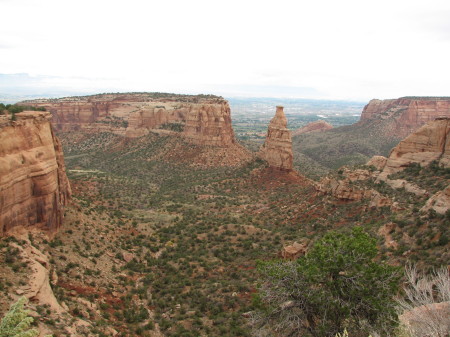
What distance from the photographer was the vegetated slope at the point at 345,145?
92200mm

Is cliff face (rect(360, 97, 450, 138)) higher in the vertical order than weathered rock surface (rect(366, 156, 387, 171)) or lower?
higher

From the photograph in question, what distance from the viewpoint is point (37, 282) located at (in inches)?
602

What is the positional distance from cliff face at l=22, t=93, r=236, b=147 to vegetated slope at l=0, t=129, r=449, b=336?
73.4ft

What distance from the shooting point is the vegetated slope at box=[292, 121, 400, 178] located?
302 feet

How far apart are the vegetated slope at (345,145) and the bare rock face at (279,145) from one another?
1162 inches

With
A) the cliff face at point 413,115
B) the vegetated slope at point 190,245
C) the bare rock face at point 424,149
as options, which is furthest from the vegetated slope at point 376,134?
the bare rock face at point 424,149

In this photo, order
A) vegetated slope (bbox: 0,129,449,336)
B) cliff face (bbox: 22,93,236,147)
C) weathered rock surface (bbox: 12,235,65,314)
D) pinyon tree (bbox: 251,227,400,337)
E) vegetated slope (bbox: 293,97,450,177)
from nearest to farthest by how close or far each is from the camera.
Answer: pinyon tree (bbox: 251,227,400,337) < weathered rock surface (bbox: 12,235,65,314) < vegetated slope (bbox: 0,129,449,336) < cliff face (bbox: 22,93,236,147) < vegetated slope (bbox: 293,97,450,177)

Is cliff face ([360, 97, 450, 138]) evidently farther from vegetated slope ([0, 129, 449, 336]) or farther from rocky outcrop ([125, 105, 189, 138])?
vegetated slope ([0, 129, 449, 336])

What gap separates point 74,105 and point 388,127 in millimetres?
93487

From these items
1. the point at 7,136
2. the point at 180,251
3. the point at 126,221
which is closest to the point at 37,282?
the point at 7,136

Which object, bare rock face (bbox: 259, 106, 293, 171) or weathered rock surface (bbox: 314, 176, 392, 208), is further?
bare rock face (bbox: 259, 106, 293, 171)

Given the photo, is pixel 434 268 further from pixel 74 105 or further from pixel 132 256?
pixel 74 105

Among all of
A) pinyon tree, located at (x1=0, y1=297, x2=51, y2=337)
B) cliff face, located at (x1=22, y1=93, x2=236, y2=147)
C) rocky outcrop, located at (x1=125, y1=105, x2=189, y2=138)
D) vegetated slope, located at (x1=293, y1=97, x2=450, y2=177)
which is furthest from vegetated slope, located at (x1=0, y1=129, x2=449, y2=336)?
vegetated slope, located at (x1=293, y1=97, x2=450, y2=177)

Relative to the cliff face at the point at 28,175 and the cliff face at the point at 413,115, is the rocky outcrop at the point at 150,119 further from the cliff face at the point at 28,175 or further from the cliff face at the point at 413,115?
the cliff face at the point at 413,115
